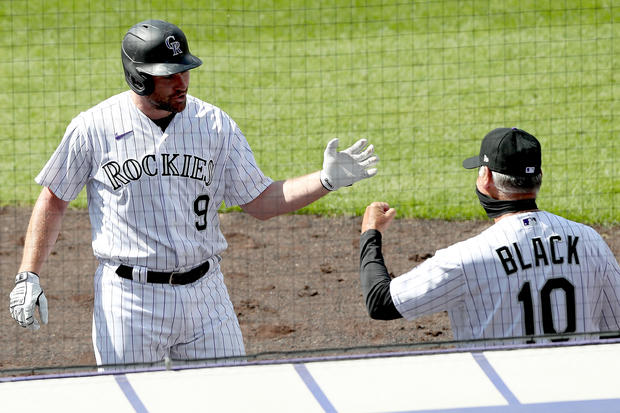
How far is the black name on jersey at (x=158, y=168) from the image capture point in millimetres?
4012

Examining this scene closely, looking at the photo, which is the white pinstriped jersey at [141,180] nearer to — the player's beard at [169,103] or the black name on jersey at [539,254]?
the player's beard at [169,103]

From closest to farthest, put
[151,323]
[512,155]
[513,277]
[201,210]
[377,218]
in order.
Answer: [513,277], [512,155], [377,218], [151,323], [201,210]

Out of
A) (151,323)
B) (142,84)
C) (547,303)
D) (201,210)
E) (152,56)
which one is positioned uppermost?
(152,56)

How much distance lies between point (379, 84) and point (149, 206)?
7971 millimetres

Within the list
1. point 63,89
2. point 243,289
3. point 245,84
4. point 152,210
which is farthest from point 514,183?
point 63,89

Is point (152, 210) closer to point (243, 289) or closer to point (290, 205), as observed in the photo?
point (290, 205)

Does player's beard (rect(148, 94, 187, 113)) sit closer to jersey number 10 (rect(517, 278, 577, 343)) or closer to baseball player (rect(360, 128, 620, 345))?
baseball player (rect(360, 128, 620, 345))

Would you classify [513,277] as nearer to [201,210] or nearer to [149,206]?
[201,210]

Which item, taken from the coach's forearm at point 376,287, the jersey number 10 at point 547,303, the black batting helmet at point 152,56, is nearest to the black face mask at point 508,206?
the jersey number 10 at point 547,303

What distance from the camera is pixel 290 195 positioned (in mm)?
4215

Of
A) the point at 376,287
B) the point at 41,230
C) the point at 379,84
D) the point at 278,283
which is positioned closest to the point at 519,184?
the point at 376,287

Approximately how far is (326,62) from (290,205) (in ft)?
27.8

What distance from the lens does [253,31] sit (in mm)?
13195

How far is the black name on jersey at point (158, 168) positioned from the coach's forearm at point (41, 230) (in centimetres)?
→ 28
